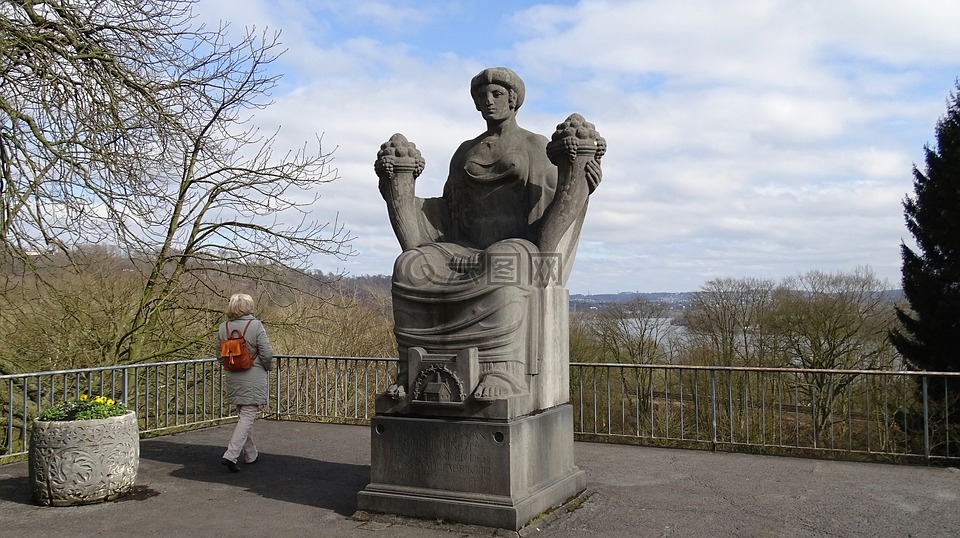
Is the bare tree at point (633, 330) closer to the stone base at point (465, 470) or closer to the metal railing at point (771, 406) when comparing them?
the metal railing at point (771, 406)

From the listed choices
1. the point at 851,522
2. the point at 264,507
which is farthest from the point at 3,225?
the point at 851,522

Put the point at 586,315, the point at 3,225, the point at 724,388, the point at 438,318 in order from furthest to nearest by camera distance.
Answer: the point at 586,315 < the point at 724,388 < the point at 3,225 < the point at 438,318

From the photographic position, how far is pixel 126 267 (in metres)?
10.7

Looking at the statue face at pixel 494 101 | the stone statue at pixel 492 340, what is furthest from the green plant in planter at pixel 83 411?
the statue face at pixel 494 101

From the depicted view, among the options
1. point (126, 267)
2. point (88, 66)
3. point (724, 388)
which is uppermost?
point (88, 66)

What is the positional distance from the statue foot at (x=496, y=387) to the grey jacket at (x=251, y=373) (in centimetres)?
252

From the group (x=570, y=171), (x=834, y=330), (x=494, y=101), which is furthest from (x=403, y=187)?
(x=834, y=330)

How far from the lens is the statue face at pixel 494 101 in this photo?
19.5 ft

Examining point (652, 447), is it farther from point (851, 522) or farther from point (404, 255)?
point (404, 255)

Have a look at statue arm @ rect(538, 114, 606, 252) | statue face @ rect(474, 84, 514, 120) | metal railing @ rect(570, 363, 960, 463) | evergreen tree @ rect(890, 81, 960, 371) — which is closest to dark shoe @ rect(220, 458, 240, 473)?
statue arm @ rect(538, 114, 606, 252)

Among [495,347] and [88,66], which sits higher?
[88,66]

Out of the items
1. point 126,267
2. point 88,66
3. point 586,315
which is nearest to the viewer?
point 88,66

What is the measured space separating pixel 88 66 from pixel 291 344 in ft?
29.4

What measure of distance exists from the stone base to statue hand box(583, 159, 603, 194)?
172 cm
